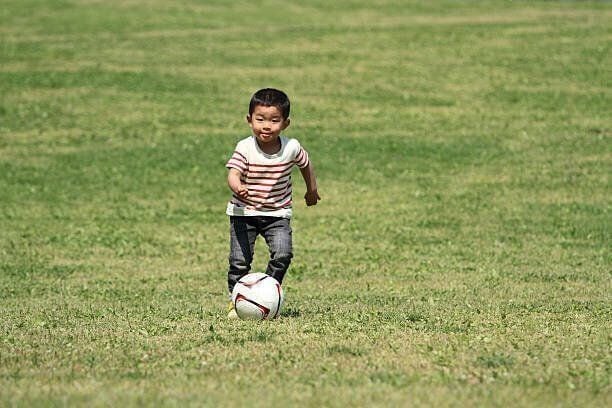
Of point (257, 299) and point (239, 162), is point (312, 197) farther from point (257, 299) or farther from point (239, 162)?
point (257, 299)

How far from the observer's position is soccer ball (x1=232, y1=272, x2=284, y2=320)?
11.0 meters

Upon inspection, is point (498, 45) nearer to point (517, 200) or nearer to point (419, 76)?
point (419, 76)

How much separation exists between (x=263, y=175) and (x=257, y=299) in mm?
1282

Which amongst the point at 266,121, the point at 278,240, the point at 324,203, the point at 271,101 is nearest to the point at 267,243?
the point at 278,240

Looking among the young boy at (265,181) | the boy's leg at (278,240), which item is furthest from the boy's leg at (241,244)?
the boy's leg at (278,240)

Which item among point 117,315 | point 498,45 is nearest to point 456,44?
point 498,45

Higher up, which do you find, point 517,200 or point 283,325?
point 283,325

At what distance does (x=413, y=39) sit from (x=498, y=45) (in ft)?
10.4

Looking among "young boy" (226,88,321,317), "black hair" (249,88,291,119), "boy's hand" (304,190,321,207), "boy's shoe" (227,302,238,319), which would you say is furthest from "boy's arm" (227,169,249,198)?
"boy's shoe" (227,302,238,319)

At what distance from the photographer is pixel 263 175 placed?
1141 centimetres

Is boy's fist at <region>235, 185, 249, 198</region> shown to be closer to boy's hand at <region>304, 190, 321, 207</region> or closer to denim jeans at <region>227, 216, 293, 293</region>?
denim jeans at <region>227, 216, 293, 293</region>

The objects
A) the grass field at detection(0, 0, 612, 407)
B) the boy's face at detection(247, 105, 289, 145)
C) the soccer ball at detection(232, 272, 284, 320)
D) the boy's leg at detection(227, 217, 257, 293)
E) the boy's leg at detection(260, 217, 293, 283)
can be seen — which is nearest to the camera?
the grass field at detection(0, 0, 612, 407)

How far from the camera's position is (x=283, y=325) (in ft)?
34.1

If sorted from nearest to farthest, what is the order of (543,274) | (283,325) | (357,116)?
(283,325) < (543,274) < (357,116)
